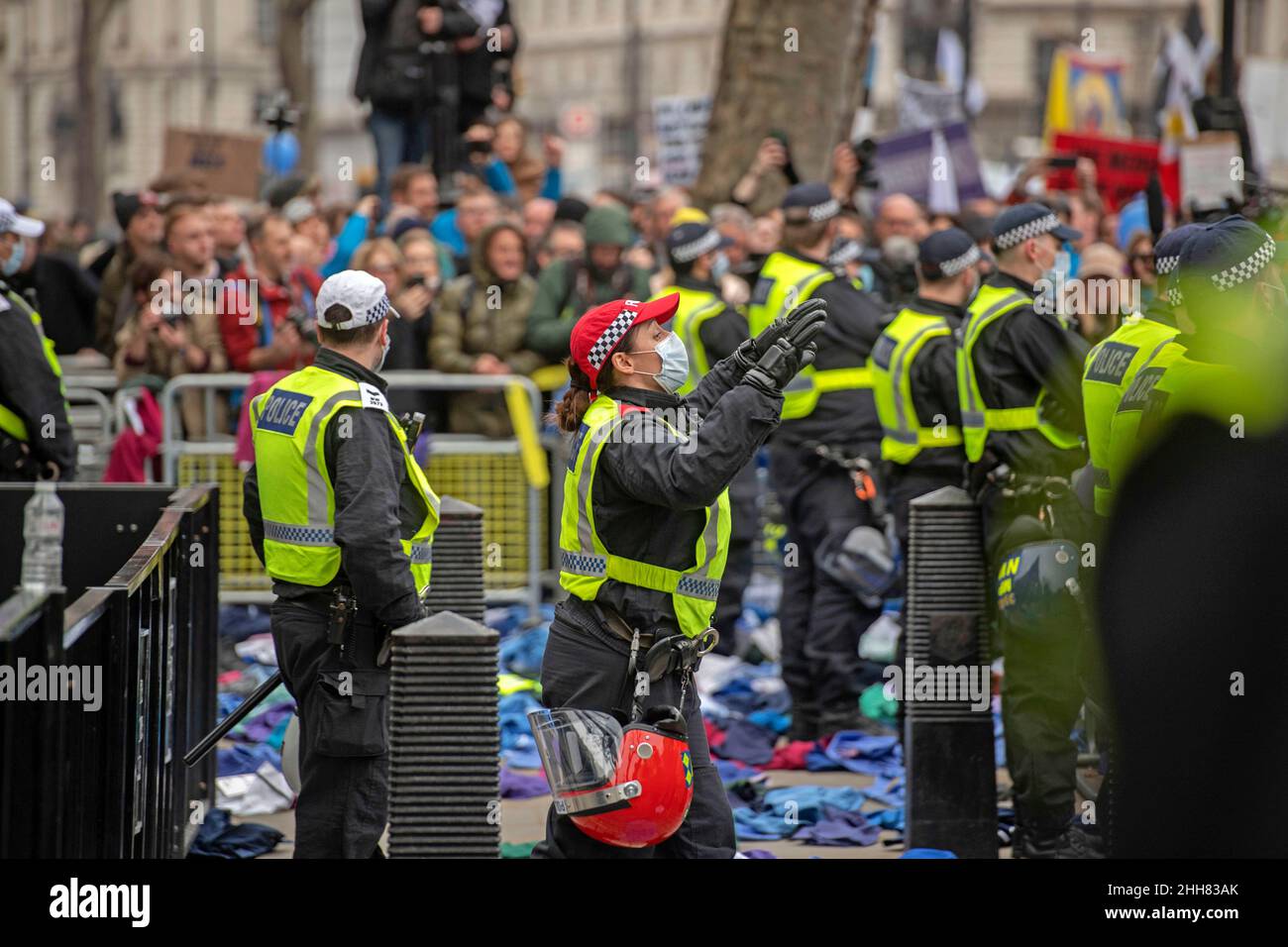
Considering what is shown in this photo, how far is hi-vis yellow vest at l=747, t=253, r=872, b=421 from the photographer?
10.4 m

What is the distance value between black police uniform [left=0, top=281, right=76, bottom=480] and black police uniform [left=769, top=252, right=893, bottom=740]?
350 centimetres

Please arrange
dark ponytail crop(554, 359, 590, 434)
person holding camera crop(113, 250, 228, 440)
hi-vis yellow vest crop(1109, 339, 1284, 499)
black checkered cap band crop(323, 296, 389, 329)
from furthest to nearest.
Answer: person holding camera crop(113, 250, 228, 440) < black checkered cap band crop(323, 296, 389, 329) < dark ponytail crop(554, 359, 590, 434) < hi-vis yellow vest crop(1109, 339, 1284, 499)

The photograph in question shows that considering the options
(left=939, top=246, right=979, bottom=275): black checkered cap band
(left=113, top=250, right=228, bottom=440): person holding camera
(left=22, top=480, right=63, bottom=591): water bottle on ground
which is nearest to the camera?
(left=22, top=480, right=63, bottom=591): water bottle on ground

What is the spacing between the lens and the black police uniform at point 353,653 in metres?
6.49

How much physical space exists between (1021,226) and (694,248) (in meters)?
2.83

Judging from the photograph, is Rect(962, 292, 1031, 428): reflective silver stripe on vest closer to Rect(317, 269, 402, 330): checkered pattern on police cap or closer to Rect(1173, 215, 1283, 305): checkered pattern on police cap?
Rect(317, 269, 402, 330): checkered pattern on police cap

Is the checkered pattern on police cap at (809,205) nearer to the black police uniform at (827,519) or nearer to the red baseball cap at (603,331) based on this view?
the black police uniform at (827,519)

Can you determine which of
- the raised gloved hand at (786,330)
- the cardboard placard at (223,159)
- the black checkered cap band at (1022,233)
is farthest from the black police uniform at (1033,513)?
the cardboard placard at (223,159)

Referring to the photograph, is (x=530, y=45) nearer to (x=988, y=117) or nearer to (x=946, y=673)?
(x=988, y=117)

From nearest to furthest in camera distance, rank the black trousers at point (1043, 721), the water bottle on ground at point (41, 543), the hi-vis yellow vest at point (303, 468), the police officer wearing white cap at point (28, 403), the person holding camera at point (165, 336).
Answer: the water bottle on ground at point (41, 543) → the hi-vis yellow vest at point (303, 468) → the black trousers at point (1043, 721) → the police officer wearing white cap at point (28, 403) → the person holding camera at point (165, 336)

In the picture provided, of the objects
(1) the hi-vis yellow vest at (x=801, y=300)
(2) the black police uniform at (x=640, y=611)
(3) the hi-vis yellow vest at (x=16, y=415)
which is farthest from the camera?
(1) the hi-vis yellow vest at (x=801, y=300)

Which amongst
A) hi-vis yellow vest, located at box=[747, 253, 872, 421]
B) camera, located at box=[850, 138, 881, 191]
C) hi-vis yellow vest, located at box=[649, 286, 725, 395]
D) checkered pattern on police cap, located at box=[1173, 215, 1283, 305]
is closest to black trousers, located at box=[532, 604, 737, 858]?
checkered pattern on police cap, located at box=[1173, 215, 1283, 305]

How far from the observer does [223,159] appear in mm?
15898

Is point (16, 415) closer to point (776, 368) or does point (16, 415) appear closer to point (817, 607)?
point (817, 607)
